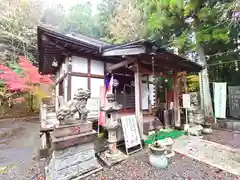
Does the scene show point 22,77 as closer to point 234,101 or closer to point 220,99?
point 220,99

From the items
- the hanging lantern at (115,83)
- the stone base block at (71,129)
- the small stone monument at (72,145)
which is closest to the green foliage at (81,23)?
the hanging lantern at (115,83)

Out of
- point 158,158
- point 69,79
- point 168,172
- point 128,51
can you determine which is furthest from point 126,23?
point 168,172

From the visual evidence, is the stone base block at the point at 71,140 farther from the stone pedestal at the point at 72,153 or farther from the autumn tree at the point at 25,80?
the autumn tree at the point at 25,80

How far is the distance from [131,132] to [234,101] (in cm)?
596

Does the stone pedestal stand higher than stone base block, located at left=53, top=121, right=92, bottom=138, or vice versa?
stone base block, located at left=53, top=121, right=92, bottom=138

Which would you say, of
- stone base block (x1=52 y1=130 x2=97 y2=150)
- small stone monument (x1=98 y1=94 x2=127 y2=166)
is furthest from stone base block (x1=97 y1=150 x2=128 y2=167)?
stone base block (x1=52 y1=130 x2=97 y2=150)

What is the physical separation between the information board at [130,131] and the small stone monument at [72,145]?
3.56ft

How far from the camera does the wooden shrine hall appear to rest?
12.8 ft

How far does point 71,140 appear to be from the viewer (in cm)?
262

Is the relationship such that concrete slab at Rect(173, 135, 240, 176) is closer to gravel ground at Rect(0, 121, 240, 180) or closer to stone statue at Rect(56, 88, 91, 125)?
gravel ground at Rect(0, 121, 240, 180)

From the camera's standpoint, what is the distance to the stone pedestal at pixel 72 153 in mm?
2496

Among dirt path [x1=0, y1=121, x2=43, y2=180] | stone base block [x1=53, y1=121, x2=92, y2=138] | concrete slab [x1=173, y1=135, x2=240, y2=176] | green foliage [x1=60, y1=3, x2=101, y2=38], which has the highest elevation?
green foliage [x1=60, y1=3, x2=101, y2=38]

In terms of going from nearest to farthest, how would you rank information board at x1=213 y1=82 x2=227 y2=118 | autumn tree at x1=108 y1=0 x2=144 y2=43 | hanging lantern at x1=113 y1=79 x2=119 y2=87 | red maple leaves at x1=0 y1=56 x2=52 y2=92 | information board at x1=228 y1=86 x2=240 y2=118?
information board at x1=213 y1=82 x2=227 y2=118 → information board at x1=228 y1=86 x2=240 y2=118 → hanging lantern at x1=113 y1=79 x2=119 y2=87 → red maple leaves at x1=0 y1=56 x2=52 y2=92 → autumn tree at x1=108 y1=0 x2=144 y2=43

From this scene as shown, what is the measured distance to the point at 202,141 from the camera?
4.34 metres
